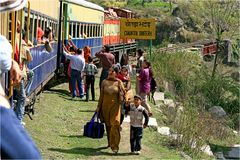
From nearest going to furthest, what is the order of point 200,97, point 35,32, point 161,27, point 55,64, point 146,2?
1. point 35,32
2. point 55,64
3. point 200,97
4. point 161,27
5. point 146,2

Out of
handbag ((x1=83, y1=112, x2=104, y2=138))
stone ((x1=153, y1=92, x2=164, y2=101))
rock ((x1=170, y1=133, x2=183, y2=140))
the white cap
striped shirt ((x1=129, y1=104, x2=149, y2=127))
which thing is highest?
the white cap

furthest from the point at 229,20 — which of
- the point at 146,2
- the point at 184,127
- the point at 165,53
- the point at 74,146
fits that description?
the point at 146,2

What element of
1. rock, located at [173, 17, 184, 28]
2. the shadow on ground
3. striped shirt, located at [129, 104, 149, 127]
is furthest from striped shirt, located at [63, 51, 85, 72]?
rock, located at [173, 17, 184, 28]

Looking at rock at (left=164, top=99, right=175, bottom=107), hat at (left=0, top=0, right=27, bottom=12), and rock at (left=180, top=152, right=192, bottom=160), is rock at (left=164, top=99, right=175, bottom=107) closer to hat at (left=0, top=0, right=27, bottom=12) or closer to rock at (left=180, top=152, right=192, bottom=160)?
rock at (left=180, top=152, right=192, bottom=160)

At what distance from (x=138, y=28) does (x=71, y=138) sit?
8.49m

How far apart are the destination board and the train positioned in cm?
176

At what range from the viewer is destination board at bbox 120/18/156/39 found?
56.3 ft

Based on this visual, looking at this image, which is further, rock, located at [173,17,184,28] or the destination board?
rock, located at [173,17,184,28]

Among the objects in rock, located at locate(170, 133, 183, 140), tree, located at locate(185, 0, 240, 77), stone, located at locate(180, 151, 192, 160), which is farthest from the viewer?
tree, located at locate(185, 0, 240, 77)

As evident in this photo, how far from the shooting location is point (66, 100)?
13.9 metres

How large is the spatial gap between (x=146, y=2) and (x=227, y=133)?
77237 millimetres

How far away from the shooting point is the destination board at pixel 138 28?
17.2 m

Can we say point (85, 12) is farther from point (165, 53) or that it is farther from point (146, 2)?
point (146, 2)

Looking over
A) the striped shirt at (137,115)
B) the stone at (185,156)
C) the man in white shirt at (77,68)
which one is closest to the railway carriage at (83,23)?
the man in white shirt at (77,68)
